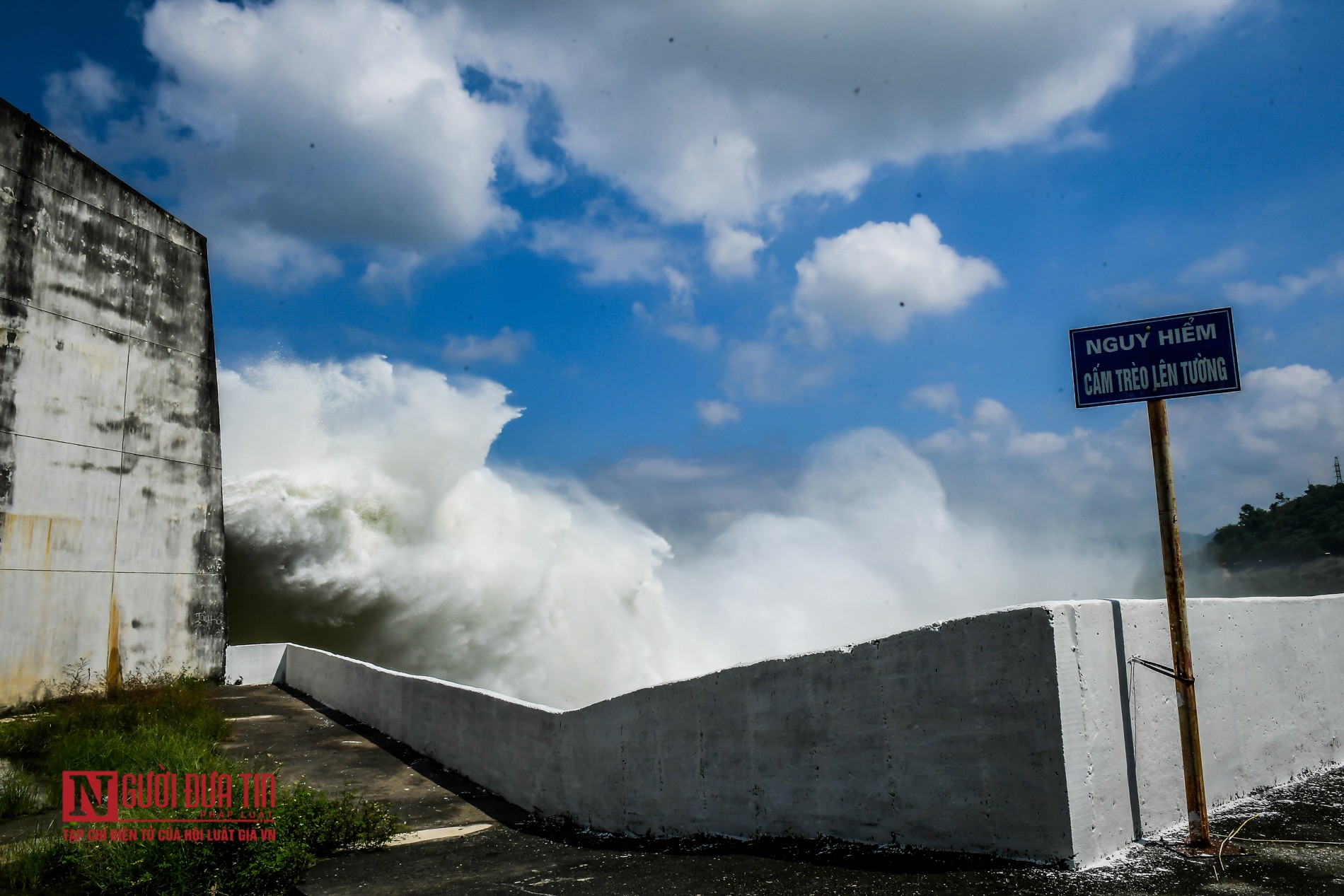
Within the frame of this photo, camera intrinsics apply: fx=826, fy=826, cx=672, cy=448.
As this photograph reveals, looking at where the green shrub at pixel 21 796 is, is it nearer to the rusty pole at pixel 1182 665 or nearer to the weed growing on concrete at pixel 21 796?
the weed growing on concrete at pixel 21 796

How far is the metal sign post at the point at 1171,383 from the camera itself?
4.28 metres

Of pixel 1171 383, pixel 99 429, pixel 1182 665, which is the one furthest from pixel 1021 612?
pixel 99 429

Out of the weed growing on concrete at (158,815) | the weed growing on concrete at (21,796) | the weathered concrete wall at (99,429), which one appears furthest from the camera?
the weathered concrete wall at (99,429)

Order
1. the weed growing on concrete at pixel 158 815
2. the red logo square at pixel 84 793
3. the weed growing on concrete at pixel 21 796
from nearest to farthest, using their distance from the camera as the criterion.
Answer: the weed growing on concrete at pixel 158 815
the red logo square at pixel 84 793
the weed growing on concrete at pixel 21 796

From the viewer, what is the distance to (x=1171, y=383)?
4.48m

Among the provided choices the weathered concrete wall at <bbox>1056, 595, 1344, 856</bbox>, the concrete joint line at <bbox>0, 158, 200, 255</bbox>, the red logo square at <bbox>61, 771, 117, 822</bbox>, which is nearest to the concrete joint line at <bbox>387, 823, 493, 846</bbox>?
the red logo square at <bbox>61, 771, 117, 822</bbox>

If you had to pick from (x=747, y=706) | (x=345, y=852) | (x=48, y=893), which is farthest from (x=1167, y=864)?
(x=48, y=893)

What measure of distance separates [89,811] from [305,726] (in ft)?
17.2

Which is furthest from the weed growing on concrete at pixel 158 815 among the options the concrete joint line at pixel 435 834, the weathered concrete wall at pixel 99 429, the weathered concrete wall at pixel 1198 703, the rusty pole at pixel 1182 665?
the rusty pole at pixel 1182 665

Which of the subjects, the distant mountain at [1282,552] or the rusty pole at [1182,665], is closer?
the rusty pole at [1182,665]

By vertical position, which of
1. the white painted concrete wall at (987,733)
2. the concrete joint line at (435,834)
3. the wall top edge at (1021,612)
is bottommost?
the concrete joint line at (435,834)

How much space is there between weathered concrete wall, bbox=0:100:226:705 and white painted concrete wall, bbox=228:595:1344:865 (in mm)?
10616

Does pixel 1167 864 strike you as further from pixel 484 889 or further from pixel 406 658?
pixel 406 658

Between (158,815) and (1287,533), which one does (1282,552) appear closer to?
(1287,533)
